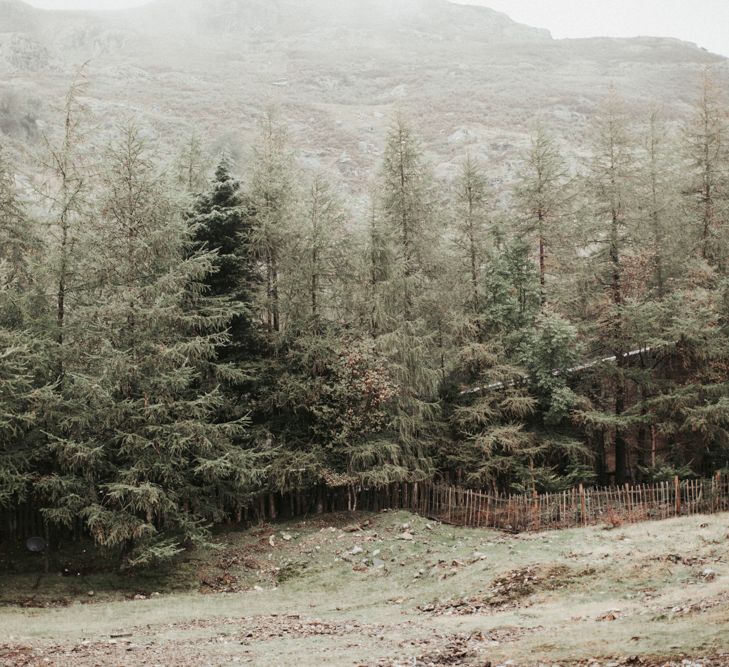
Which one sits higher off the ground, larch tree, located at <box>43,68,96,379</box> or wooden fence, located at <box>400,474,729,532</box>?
larch tree, located at <box>43,68,96,379</box>

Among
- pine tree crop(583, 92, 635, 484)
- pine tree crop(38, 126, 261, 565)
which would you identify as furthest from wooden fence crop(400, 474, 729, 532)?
pine tree crop(38, 126, 261, 565)

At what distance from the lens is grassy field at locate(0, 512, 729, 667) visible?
888cm

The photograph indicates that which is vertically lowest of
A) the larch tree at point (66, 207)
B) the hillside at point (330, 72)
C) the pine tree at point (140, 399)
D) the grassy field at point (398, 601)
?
the grassy field at point (398, 601)

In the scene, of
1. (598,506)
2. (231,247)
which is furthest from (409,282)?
(598,506)

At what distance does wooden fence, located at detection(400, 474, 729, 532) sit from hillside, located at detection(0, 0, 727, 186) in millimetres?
36385

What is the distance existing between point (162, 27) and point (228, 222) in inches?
5274

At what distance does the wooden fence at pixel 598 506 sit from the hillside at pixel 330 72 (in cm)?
3639

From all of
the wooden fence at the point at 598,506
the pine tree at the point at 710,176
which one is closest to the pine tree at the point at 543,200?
the pine tree at the point at 710,176

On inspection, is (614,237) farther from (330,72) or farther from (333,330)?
(330,72)

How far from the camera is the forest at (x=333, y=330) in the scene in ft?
59.6

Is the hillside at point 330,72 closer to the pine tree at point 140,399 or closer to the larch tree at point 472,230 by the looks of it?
the larch tree at point 472,230

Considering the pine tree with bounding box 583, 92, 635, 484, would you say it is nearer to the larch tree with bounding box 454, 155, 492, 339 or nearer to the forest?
the forest

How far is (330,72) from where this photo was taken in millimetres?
99062

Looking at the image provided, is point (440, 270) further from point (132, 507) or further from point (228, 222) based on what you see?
point (132, 507)
